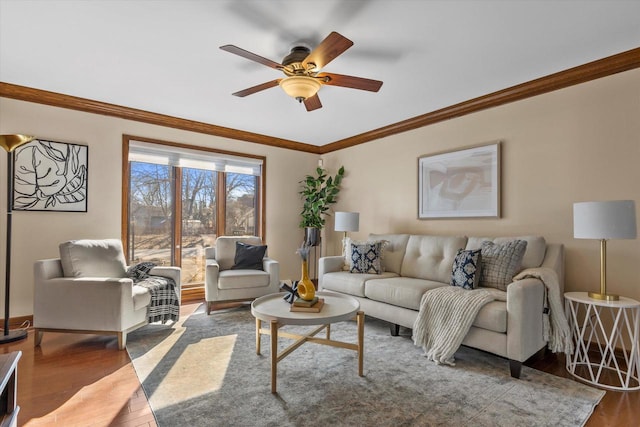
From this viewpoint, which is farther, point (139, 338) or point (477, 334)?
point (139, 338)

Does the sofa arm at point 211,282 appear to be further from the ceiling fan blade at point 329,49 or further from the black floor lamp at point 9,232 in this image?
the ceiling fan blade at point 329,49

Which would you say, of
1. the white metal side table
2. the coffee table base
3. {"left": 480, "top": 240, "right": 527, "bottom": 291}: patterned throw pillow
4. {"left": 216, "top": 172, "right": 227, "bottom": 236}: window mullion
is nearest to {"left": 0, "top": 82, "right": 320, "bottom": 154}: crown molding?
{"left": 216, "top": 172, "right": 227, "bottom": 236}: window mullion

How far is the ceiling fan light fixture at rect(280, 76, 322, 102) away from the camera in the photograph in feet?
8.47

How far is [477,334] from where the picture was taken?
260 cm

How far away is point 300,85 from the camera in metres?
2.61

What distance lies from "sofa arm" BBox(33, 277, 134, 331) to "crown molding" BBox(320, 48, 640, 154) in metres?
3.75

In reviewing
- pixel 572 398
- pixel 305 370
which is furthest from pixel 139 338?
pixel 572 398

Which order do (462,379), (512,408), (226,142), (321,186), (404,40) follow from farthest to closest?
(321,186) → (226,142) → (404,40) → (462,379) → (512,408)

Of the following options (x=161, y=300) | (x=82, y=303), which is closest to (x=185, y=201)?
(x=161, y=300)

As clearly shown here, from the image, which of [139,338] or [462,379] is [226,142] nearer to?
[139,338]

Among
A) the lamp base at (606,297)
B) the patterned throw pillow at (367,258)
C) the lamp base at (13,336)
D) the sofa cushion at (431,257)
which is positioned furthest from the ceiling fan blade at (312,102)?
the lamp base at (13,336)

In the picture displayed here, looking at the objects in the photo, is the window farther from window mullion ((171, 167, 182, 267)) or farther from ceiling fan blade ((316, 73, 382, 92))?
ceiling fan blade ((316, 73, 382, 92))

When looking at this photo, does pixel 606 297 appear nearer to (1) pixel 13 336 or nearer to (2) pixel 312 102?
(2) pixel 312 102

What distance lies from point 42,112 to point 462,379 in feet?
15.9
